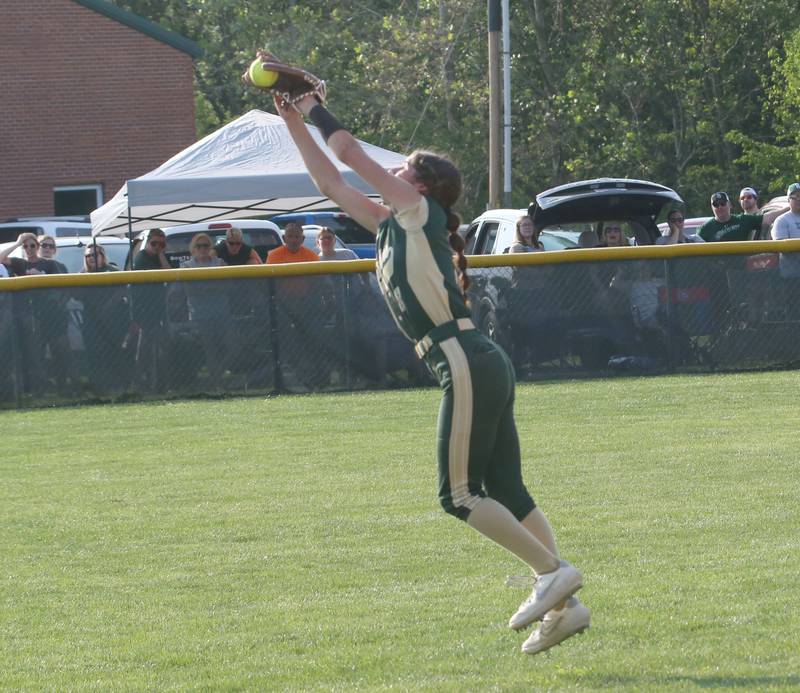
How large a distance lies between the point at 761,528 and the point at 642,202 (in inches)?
384

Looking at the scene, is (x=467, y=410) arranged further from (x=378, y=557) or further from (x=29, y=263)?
(x=29, y=263)

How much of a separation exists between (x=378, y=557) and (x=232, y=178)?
429 inches

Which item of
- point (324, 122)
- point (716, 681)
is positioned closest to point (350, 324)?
point (324, 122)

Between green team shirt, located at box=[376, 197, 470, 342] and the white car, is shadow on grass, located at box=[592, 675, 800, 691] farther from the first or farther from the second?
the white car

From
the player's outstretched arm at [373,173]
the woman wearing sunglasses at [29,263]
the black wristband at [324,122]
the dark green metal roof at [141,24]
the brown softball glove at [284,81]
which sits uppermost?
the dark green metal roof at [141,24]

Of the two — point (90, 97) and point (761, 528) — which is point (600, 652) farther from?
point (90, 97)

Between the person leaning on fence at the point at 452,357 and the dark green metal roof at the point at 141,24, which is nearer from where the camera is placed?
the person leaning on fence at the point at 452,357

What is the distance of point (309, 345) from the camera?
Result: 15062 millimetres

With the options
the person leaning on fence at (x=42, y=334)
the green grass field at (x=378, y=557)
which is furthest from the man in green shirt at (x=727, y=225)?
the person leaning on fence at (x=42, y=334)

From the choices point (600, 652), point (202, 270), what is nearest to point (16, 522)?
point (600, 652)

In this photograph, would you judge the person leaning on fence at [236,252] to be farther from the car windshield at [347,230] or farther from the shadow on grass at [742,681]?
the shadow on grass at [742,681]

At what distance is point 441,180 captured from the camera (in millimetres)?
5316

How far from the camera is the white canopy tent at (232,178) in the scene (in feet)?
57.0

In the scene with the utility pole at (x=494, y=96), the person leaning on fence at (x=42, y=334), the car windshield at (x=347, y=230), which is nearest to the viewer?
the person leaning on fence at (x=42, y=334)
